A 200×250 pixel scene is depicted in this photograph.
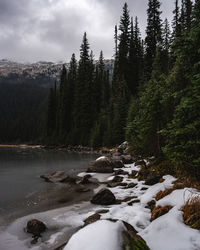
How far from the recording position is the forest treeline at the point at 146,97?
18.8 feet

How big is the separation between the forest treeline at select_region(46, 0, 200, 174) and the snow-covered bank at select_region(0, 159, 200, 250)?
6.14 feet

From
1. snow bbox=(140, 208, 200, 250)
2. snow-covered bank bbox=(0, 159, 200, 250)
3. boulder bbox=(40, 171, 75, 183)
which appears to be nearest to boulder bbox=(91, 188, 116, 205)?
snow-covered bank bbox=(0, 159, 200, 250)

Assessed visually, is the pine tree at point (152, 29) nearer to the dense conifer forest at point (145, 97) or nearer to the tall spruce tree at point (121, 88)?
the dense conifer forest at point (145, 97)

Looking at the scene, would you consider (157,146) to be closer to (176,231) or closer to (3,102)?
(176,231)

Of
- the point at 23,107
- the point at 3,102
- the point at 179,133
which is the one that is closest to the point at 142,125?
the point at 179,133

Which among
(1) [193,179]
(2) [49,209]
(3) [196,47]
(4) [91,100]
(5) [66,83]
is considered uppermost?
(5) [66,83]

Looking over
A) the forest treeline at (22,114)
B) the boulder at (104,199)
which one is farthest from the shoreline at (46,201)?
the forest treeline at (22,114)

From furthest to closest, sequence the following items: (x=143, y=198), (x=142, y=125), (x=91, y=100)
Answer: (x=91, y=100), (x=142, y=125), (x=143, y=198)

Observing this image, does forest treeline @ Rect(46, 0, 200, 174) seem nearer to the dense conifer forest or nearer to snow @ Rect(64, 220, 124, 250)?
the dense conifer forest

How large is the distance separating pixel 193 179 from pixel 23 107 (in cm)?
17156

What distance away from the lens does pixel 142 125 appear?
1077cm

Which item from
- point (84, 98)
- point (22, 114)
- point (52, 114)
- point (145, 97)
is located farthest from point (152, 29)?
point (22, 114)

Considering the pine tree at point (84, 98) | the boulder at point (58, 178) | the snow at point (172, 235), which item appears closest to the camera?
the snow at point (172, 235)

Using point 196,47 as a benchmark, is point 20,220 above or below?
below
